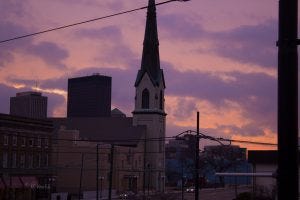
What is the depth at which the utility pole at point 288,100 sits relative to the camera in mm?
6555

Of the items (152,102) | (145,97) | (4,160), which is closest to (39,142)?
(4,160)

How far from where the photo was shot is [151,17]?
119125mm

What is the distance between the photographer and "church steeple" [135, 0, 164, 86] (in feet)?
393

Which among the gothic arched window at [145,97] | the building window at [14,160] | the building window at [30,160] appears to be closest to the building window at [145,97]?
the gothic arched window at [145,97]

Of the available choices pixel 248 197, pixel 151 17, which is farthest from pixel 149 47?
pixel 248 197

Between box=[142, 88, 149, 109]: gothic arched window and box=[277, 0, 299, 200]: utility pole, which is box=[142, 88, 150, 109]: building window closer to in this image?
box=[142, 88, 149, 109]: gothic arched window

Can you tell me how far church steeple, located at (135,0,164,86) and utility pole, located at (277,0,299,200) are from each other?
109m

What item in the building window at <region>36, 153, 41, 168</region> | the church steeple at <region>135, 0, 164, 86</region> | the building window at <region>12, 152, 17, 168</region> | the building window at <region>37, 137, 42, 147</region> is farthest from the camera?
the church steeple at <region>135, 0, 164, 86</region>

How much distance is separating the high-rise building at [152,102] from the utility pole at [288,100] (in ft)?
359

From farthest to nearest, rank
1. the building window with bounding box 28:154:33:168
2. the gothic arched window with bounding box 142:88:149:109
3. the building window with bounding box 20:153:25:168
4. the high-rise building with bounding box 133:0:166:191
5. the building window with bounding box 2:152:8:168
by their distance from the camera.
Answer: the gothic arched window with bounding box 142:88:149:109, the high-rise building with bounding box 133:0:166:191, the building window with bounding box 28:154:33:168, the building window with bounding box 20:153:25:168, the building window with bounding box 2:152:8:168

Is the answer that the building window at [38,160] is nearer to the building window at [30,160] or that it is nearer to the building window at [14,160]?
the building window at [30,160]

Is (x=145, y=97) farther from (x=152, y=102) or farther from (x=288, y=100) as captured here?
(x=288, y=100)

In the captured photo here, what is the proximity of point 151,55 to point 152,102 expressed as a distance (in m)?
10.2

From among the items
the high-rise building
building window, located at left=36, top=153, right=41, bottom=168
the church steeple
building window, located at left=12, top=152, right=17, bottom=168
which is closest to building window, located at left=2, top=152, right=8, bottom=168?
building window, located at left=12, top=152, right=17, bottom=168
